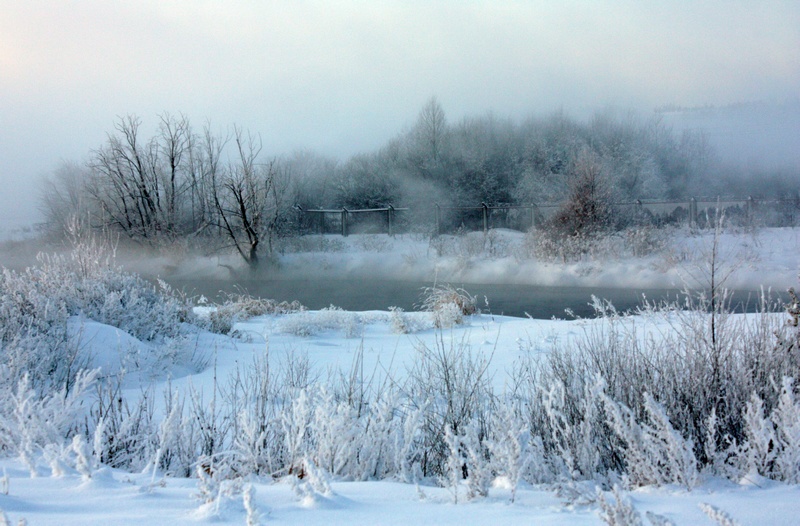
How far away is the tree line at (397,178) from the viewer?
26078mm

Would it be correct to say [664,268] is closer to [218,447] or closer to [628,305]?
[628,305]

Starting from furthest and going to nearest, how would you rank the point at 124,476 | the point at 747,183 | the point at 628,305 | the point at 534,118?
the point at 534,118
the point at 747,183
the point at 628,305
the point at 124,476

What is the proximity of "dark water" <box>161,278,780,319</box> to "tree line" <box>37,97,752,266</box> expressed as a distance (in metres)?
2.93

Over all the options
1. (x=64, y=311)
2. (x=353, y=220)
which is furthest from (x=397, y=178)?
(x=64, y=311)

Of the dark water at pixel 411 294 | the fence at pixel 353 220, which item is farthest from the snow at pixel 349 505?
the fence at pixel 353 220

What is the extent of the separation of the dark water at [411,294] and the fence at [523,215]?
5.59 m

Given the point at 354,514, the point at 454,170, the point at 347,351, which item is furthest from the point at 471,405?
the point at 454,170

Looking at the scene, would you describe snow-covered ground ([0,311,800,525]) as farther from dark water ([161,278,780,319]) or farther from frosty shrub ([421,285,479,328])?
dark water ([161,278,780,319])

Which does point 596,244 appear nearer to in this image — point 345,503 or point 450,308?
point 450,308

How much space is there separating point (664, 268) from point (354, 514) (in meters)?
21.6

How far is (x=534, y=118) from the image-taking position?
1783 inches

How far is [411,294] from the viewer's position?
21.5 m

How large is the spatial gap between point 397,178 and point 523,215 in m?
11.5

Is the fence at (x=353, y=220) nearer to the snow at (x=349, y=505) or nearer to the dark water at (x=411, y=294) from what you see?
the dark water at (x=411, y=294)
